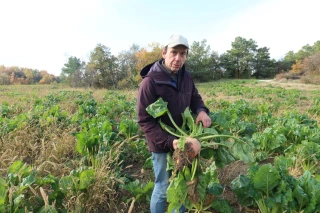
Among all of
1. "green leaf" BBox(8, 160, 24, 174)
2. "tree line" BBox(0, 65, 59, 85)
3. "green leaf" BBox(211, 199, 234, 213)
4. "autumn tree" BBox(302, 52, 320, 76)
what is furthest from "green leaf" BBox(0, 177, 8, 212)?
"tree line" BBox(0, 65, 59, 85)

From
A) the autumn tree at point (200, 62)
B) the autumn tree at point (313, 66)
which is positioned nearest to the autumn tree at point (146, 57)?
the autumn tree at point (200, 62)

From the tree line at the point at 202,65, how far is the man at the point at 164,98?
1518 inches

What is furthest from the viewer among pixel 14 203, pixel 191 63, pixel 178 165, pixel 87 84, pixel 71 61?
pixel 71 61

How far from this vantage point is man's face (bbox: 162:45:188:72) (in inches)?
89.7

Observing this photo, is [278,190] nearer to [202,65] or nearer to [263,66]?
[202,65]

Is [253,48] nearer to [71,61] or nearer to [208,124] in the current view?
[71,61]

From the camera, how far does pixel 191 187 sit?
2113 millimetres

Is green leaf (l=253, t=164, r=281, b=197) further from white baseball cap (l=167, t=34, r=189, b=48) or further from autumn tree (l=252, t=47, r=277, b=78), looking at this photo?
autumn tree (l=252, t=47, r=277, b=78)

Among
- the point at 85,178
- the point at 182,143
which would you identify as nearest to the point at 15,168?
the point at 85,178

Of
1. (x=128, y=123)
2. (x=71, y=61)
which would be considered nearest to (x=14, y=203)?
(x=128, y=123)

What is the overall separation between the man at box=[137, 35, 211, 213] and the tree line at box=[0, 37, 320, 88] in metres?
38.5

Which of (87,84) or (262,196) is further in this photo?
(87,84)

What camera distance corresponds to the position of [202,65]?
55094mm

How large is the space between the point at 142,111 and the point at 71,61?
65722 millimetres
